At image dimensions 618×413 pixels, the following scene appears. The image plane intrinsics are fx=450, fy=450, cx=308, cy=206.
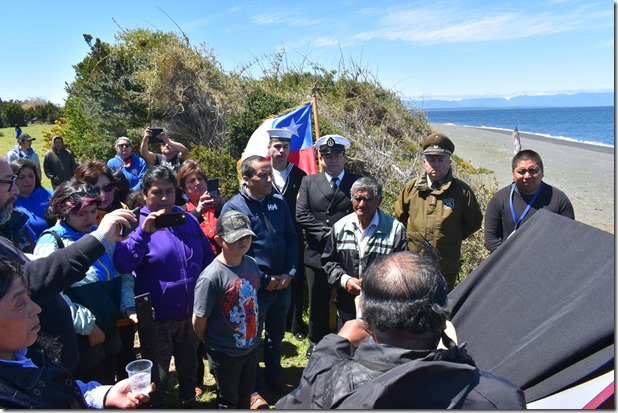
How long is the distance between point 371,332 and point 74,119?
46.3 feet

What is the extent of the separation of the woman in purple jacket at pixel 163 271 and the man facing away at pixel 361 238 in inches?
46.8

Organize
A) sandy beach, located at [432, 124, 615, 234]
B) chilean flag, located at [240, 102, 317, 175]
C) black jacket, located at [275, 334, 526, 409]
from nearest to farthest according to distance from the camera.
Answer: black jacket, located at [275, 334, 526, 409] < chilean flag, located at [240, 102, 317, 175] < sandy beach, located at [432, 124, 615, 234]

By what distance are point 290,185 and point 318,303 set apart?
4.68 feet

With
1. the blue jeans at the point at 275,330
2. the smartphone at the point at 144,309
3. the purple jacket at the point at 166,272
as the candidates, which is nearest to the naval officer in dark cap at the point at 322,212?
the blue jeans at the point at 275,330

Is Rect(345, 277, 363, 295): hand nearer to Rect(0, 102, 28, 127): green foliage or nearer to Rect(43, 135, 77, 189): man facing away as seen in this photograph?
Rect(43, 135, 77, 189): man facing away

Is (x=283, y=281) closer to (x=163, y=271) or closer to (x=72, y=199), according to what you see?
(x=163, y=271)

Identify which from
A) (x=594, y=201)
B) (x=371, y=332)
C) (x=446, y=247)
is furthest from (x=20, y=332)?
(x=594, y=201)

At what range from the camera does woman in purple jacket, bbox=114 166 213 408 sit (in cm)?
339

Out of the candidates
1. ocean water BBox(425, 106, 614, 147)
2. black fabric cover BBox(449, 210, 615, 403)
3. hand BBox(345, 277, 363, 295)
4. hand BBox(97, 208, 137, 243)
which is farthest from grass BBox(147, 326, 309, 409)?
ocean water BBox(425, 106, 614, 147)

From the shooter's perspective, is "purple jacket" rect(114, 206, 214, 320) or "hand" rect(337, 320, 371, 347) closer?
"hand" rect(337, 320, 371, 347)

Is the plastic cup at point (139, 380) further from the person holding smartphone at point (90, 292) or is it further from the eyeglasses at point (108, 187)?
the eyeglasses at point (108, 187)

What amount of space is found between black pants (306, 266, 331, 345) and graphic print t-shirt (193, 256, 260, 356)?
159 cm

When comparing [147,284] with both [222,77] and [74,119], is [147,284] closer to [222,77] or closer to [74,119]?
[222,77]

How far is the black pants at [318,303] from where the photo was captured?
4910 mm
